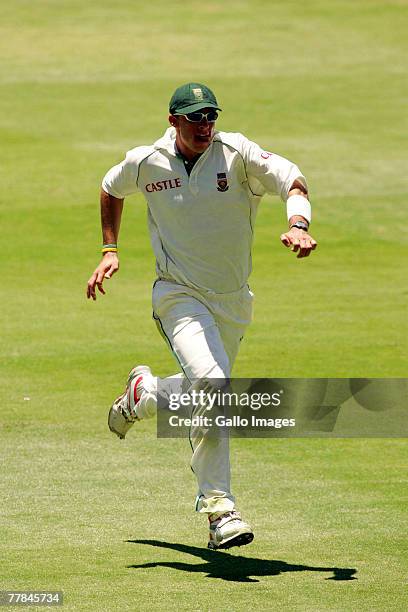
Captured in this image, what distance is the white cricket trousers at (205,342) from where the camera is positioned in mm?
7309

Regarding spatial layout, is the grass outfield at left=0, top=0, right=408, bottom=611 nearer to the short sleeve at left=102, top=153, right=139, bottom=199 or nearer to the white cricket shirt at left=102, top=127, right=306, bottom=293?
the white cricket shirt at left=102, top=127, right=306, bottom=293

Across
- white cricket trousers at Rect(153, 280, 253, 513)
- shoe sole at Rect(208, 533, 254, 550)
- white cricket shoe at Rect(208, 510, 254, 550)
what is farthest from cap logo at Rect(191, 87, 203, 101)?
shoe sole at Rect(208, 533, 254, 550)

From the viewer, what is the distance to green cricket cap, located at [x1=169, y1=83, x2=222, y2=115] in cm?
747

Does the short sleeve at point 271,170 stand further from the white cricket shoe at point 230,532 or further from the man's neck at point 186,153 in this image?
the white cricket shoe at point 230,532

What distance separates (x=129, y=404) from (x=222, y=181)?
1.43m

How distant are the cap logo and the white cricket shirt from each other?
28cm

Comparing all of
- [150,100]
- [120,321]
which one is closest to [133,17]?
[150,100]

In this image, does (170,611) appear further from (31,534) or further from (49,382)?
(49,382)

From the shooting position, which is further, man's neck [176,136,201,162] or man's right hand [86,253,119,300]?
man's right hand [86,253,119,300]

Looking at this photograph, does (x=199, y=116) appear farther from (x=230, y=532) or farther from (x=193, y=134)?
(x=230, y=532)

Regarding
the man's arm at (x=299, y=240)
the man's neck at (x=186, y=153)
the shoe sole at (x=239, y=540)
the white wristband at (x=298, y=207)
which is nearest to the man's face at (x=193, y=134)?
the man's neck at (x=186, y=153)

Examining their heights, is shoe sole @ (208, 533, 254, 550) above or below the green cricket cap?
below

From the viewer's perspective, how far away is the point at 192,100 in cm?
748

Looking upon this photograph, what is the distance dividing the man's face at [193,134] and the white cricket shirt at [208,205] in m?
0.06
